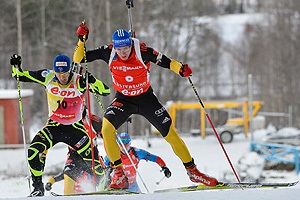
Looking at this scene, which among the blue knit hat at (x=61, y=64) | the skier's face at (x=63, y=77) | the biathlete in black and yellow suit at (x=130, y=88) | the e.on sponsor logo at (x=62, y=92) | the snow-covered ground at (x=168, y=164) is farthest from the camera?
the snow-covered ground at (x=168, y=164)

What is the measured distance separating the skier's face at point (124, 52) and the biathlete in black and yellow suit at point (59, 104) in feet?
2.74

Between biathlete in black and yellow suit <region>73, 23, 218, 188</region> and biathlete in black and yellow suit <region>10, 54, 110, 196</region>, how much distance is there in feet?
1.79

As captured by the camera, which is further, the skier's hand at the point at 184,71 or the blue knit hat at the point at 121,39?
the skier's hand at the point at 184,71

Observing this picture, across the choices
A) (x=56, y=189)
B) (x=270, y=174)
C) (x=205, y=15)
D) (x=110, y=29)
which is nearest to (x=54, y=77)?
(x=56, y=189)

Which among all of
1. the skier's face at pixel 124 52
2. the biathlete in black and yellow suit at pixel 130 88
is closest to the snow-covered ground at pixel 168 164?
the biathlete in black and yellow suit at pixel 130 88

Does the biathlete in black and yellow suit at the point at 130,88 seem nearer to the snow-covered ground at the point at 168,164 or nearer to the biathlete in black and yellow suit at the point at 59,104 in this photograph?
the biathlete in black and yellow suit at the point at 59,104

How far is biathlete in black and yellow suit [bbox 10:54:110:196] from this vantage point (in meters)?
→ 6.86

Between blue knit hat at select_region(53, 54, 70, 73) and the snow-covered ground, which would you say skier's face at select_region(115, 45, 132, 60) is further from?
the snow-covered ground

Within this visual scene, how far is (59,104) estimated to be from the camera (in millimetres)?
7117

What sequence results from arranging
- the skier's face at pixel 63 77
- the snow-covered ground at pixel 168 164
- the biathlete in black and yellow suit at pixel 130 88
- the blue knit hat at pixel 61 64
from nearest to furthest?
1. the biathlete in black and yellow suit at pixel 130 88
2. the blue knit hat at pixel 61 64
3. the skier's face at pixel 63 77
4. the snow-covered ground at pixel 168 164

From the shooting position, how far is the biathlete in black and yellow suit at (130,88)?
20.7 ft

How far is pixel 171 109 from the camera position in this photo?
1947 cm

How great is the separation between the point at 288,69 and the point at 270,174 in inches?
795

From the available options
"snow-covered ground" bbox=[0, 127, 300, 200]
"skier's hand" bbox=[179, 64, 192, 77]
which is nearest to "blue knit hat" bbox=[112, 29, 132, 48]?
"skier's hand" bbox=[179, 64, 192, 77]
